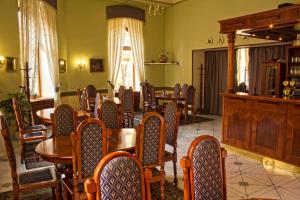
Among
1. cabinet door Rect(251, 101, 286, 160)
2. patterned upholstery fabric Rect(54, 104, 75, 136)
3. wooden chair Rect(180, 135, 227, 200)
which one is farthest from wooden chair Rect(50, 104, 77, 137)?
cabinet door Rect(251, 101, 286, 160)

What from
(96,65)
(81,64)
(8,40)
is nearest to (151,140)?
(8,40)

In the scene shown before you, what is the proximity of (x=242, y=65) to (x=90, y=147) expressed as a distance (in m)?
6.62

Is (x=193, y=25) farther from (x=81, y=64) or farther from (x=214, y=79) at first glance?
(x=81, y=64)

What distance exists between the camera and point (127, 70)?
9844mm

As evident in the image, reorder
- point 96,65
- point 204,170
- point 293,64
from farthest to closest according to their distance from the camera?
1. point 96,65
2. point 293,64
3. point 204,170

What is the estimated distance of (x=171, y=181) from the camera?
362 cm

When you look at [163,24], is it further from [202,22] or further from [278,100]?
[278,100]

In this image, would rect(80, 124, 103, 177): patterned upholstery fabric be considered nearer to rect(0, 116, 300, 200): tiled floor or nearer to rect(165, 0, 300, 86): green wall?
rect(0, 116, 300, 200): tiled floor

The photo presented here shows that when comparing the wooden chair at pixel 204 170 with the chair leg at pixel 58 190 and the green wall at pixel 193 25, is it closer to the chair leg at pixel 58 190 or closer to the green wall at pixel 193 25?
the chair leg at pixel 58 190

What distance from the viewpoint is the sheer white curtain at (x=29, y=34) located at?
6168mm

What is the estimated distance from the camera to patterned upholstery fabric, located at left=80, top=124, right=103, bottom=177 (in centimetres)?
232

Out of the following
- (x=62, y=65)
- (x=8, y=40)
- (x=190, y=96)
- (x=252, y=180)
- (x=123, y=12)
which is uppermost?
(x=123, y=12)

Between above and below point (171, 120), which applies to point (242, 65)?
above

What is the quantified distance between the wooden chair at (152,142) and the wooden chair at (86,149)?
44cm
